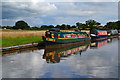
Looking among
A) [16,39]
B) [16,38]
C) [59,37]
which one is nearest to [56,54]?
[59,37]

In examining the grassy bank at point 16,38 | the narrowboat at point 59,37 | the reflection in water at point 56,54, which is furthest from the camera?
the narrowboat at point 59,37

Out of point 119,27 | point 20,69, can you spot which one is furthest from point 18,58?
point 119,27

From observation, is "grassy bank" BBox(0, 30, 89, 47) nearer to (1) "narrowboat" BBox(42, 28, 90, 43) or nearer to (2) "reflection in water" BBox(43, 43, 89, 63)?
(1) "narrowboat" BBox(42, 28, 90, 43)

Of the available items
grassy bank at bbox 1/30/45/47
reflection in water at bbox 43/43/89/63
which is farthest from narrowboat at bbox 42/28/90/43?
reflection in water at bbox 43/43/89/63

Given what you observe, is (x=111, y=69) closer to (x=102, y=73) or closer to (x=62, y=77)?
(x=102, y=73)

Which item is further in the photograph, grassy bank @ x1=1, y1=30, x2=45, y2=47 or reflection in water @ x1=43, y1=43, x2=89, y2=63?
grassy bank @ x1=1, y1=30, x2=45, y2=47

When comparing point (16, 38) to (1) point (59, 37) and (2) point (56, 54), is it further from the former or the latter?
(2) point (56, 54)

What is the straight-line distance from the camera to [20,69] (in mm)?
13859

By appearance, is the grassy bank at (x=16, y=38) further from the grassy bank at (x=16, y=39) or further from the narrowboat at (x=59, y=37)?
the narrowboat at (x=59, y=37)

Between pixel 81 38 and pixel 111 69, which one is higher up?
pixel 81 38

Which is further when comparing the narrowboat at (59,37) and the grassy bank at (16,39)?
the narrowboat at (59,37)

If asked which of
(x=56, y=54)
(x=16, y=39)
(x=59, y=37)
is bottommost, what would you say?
(x=56, y=54)

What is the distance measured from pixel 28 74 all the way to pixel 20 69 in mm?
1708

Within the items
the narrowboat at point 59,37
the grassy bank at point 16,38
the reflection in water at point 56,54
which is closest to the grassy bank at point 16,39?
the grassy bank at point 16,38
